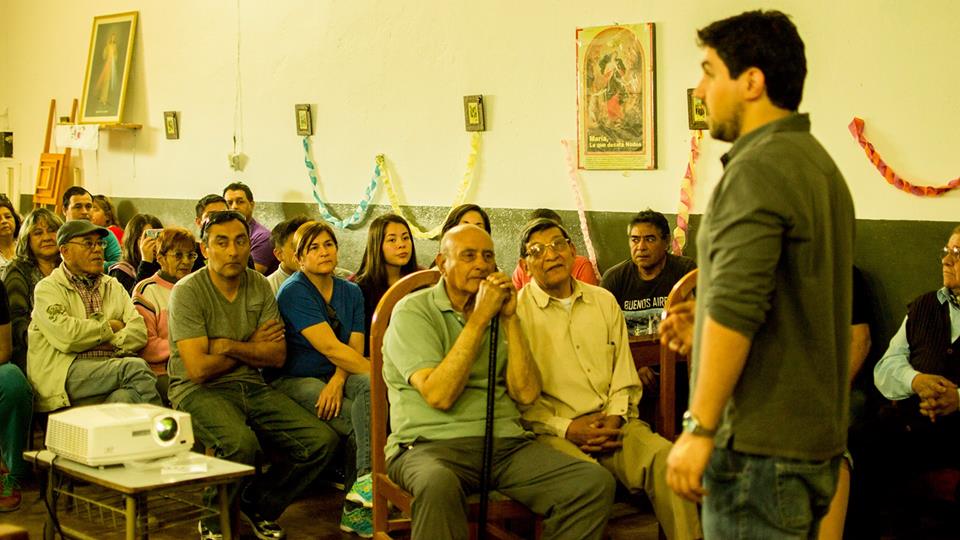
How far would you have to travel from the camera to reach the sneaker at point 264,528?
4.11m

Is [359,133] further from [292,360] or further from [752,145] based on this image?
[752,145]

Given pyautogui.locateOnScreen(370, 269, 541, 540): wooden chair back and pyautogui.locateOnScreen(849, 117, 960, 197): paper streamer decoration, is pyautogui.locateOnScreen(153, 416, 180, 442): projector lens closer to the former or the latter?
pyautogui.locateOnScreen(370, 269, 541, 540): wooden chair back

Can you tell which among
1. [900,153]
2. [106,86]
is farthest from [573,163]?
[106,86]

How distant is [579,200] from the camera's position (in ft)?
19.5

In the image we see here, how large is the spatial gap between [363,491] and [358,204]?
3419mm

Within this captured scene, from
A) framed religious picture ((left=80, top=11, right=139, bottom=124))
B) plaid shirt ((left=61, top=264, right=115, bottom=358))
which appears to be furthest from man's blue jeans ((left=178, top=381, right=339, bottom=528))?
framed religious picture ((left=80, top=11, right=139, bottom=124))

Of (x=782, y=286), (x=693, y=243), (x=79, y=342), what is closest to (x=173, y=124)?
(x=79, y=342)

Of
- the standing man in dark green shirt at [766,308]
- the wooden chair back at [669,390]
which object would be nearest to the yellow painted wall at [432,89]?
the wooden chair back at [669,390]

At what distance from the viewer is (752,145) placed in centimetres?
203

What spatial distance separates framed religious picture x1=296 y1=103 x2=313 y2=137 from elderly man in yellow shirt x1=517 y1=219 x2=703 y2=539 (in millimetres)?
4085

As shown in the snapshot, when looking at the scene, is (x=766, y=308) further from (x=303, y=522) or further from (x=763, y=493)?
(x=303, y=522)

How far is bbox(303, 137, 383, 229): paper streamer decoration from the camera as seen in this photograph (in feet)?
23.3

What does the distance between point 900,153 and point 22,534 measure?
363 centimetres

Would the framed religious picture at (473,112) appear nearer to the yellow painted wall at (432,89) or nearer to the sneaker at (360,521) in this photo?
the yellow painted wall at (432,89)
